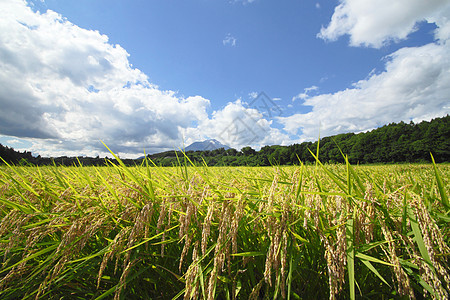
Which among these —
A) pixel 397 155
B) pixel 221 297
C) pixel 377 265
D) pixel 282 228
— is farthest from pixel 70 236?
pixel 397 155

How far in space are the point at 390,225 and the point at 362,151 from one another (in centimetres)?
5568

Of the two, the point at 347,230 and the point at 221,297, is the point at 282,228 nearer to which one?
the point at 347,230

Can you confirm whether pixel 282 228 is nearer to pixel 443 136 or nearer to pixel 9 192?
pixel 9 192

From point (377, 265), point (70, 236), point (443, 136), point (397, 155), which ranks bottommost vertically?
point (377, 265)

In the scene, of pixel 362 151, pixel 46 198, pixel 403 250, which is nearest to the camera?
pixel 403 250

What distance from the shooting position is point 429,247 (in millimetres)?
834

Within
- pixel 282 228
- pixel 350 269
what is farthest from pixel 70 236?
pixel 350 269

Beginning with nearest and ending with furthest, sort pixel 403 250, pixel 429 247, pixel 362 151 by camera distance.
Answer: pixel 429 247 < pixel 403 250 < pixel 362 151

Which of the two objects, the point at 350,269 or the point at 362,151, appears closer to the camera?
the point at 350,269

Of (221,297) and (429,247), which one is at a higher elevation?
(429,247)

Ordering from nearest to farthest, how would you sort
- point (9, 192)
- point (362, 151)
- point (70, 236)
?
1. point (70, 236)
2. point (9, 192)
3. point (362, 151)

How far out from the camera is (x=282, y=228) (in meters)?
0.99

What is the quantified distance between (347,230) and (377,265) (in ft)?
1.15

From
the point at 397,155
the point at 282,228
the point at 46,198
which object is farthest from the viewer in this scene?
the point at 397,155
